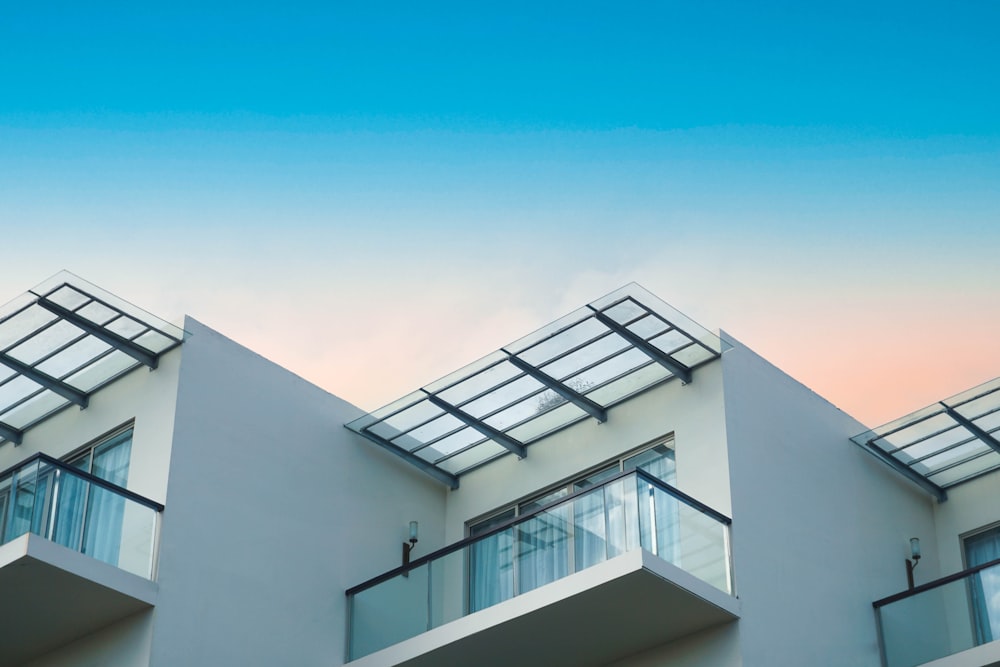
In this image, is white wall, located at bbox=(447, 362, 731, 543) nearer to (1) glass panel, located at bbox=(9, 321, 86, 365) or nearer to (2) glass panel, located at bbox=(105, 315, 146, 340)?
(2) glass panel, located at bbox=(105, 315, 146, 340)

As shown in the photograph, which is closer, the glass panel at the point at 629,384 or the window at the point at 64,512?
the window at the point at 64,512

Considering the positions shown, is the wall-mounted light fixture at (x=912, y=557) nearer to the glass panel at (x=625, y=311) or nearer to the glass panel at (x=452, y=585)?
the glass panel at (x=625, y=311)

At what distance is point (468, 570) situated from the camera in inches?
656

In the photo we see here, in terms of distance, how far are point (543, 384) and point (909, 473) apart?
5613 mm

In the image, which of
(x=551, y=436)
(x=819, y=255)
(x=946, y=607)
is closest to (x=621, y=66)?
(x=819, y=255)

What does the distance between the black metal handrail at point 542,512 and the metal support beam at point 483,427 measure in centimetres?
216

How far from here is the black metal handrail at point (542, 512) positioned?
15.2m

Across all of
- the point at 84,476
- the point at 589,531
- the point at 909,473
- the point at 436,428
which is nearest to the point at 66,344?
the point at 84,476

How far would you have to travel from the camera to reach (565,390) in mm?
17891

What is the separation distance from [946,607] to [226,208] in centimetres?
1062

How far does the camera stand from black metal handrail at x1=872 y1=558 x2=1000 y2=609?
16.2 meters

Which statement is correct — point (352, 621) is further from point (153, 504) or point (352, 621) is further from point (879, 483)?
point (879, 483)

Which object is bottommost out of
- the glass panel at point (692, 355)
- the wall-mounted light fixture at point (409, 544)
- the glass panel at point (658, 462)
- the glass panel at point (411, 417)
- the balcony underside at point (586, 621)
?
the balcony underside at point (586, 621)

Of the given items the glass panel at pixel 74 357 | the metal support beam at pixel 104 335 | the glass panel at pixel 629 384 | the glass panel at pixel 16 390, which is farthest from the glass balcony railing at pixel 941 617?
the glass panel at pixel 16 390
